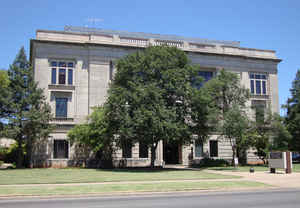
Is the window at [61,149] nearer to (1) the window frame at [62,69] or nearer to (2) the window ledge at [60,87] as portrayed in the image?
(2) the window ledge at [60,87]

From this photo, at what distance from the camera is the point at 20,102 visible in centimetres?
3569

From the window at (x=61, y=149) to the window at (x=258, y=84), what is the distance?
90.0ft

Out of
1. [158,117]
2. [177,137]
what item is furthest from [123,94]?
[177,137]

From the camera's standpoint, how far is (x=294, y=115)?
44250 mm

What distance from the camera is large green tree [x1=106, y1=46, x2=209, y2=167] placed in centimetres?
2888

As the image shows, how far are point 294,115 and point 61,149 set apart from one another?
31556 millimetres

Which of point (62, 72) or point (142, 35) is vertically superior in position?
point (142, 35)

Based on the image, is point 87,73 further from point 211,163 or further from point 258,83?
point 258,83

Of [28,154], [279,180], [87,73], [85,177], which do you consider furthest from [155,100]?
[28,154]

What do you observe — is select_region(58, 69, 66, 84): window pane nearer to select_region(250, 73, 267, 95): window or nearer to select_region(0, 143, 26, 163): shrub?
select_region(0, 143, 26, 163): shrub

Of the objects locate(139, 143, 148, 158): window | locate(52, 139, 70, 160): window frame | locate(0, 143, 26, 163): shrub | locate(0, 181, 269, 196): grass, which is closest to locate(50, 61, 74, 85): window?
locate(52, 139, 70, 160): window frame

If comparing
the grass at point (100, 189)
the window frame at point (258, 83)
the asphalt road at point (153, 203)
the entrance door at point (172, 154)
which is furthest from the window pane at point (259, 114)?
the asphalt road at point (153, 203)

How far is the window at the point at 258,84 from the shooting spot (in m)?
47.0

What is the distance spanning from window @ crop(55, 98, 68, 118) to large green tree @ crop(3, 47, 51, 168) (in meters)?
2.47
